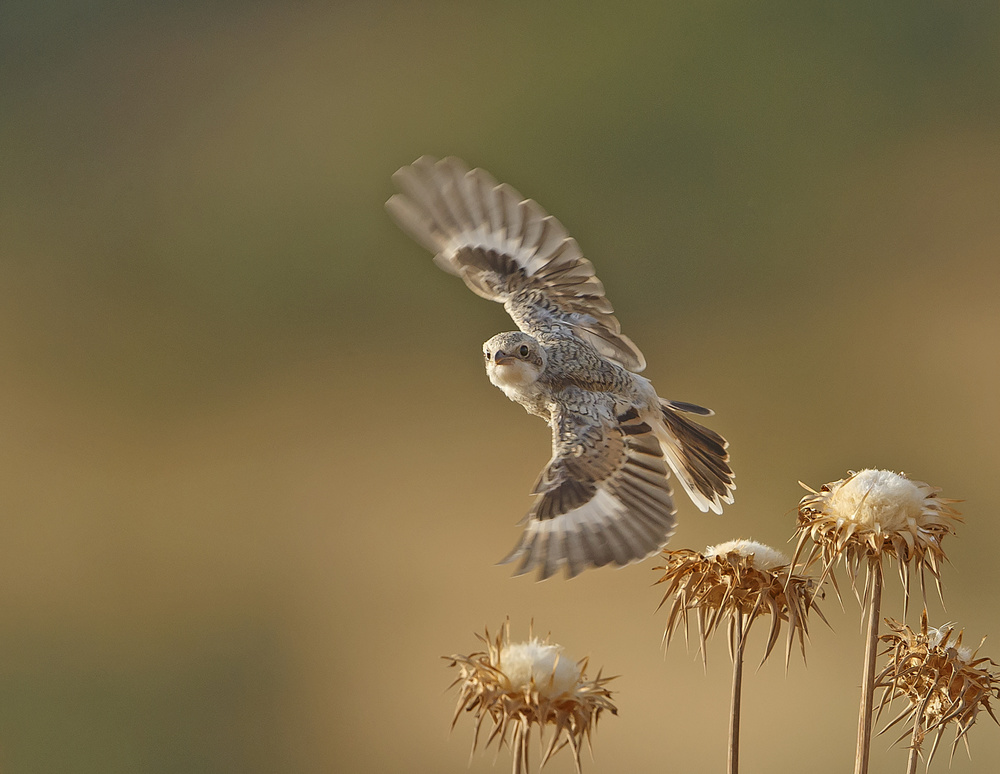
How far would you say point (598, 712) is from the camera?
807 mm

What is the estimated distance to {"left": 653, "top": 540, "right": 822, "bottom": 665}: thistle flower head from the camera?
919 mm

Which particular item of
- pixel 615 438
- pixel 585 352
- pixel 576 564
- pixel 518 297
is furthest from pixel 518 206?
pixel 576 564

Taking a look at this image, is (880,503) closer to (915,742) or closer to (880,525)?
(880,525)

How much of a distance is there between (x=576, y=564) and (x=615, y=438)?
0.25 m

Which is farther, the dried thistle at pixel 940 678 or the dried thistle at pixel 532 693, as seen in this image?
the dried thistle at pixel 940 678

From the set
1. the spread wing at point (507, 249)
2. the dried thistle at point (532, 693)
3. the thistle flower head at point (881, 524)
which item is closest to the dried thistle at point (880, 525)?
the thistle flower head at point (881, 524)

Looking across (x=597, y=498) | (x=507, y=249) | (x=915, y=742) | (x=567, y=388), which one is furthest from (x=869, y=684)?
(x=507, y=249)

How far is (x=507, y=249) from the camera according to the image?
1.91m

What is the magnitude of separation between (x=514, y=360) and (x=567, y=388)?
12cm

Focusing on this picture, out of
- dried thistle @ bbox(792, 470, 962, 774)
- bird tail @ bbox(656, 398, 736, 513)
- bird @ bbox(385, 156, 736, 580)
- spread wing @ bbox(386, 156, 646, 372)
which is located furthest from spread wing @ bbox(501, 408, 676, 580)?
dried thistle @ bbox(792, 470, 962, 774)

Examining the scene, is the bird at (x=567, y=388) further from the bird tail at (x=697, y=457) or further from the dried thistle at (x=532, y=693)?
the dried thistle at (x=532, y=693)

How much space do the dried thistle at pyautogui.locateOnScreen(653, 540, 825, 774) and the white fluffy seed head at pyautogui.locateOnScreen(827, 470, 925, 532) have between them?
80 mm

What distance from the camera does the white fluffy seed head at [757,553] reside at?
3.06 ft

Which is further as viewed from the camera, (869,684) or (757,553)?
(757,553)
